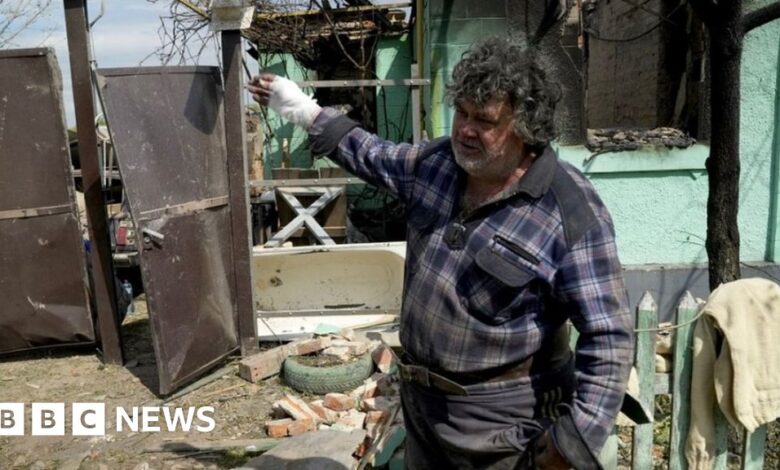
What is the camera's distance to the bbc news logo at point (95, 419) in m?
4.33

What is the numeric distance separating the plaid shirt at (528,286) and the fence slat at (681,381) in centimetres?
114

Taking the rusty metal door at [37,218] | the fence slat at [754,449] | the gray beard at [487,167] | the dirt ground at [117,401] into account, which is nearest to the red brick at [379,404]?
the dirt ground at [117,401]

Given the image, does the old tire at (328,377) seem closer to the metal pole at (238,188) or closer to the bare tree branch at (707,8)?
the metal pole at (238,188)

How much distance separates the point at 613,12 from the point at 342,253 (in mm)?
6415

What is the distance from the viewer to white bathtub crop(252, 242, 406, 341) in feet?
20.2

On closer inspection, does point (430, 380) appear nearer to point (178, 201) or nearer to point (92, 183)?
point (178, 201)

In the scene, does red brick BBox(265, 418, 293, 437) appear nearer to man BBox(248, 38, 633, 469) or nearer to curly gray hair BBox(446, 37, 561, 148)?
man BBox(248, 38, 633, 469)

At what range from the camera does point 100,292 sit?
17.1 ft

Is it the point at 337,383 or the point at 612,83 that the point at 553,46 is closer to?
the point at 337,383

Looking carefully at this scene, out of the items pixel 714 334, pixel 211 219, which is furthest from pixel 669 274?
pixel 211 219

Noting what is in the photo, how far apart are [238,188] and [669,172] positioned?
154 inches

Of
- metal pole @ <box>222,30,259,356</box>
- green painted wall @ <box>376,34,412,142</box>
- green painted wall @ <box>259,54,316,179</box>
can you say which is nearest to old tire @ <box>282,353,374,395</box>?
metal pole @ <box>222,30,259,356</box>

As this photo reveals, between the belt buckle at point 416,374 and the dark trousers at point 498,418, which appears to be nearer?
the dark trousers at point 498,418

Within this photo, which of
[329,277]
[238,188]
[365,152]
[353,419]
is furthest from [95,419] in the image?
[365,152]
